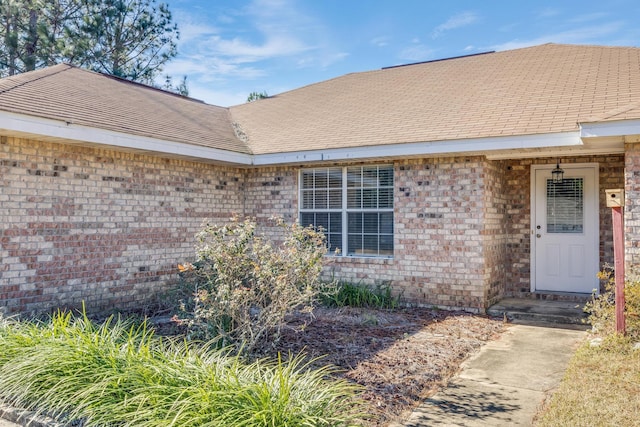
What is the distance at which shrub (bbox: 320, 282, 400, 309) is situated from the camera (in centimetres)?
855

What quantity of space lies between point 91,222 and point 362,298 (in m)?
4.61

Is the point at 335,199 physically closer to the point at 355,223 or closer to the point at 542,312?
the point at 355,223

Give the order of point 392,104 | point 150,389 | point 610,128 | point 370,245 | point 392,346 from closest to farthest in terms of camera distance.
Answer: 1. point 150,389
2. point 392,346
3. point 610,128
4. point 370,245
5. point 392,104

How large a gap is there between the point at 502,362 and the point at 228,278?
3.22 m

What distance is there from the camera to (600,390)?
14.8ft

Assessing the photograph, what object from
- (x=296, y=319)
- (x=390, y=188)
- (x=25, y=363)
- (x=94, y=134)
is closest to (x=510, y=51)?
(x=390, y=188)

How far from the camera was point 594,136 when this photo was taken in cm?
657

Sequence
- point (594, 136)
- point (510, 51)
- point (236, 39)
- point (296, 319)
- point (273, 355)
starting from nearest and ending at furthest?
point (273, 355) < point (594, 136) < point (296, 319) < point (510, 51) < point (236, 39)

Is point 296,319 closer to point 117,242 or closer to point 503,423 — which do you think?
point 117,242

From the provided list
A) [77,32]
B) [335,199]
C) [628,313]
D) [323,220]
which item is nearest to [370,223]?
[335,199]

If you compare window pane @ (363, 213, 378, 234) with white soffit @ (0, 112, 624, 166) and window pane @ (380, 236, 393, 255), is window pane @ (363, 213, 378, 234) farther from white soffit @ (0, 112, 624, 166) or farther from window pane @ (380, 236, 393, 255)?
white soffit @ (0, 112, 624, 166)

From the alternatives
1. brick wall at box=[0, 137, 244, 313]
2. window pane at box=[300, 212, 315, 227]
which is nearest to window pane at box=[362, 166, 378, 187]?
window pane at box=[300, 212, 315, 227]

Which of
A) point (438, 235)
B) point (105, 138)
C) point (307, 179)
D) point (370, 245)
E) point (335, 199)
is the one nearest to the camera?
point (105, 138)

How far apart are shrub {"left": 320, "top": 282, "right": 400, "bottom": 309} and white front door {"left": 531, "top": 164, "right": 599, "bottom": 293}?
2.84 m
